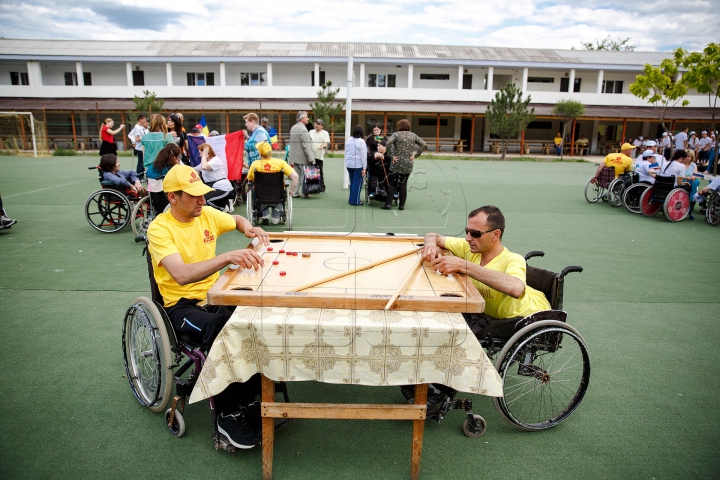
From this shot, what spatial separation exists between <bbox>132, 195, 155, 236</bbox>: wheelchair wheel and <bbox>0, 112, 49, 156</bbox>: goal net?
58.3ft

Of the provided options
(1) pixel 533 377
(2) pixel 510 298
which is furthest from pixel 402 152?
(1) pixel 533 377

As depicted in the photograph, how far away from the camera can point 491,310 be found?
2895 millimetres

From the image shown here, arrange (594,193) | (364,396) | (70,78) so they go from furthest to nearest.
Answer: (70,78) < (594,193) < (364,396)

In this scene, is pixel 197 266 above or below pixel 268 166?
below

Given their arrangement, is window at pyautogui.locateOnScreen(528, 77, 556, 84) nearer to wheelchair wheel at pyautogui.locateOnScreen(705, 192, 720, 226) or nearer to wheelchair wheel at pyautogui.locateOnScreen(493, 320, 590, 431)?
wheelchair wheel at pyautogui.locateOnScreen(705, 192, 720, 226)

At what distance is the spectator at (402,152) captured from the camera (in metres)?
8.89

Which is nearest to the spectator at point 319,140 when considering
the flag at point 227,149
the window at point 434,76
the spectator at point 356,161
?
the spectator at point 356,161

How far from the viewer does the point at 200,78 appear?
→ 31391 millimetres

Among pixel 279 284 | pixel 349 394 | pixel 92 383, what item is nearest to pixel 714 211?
pixel 349 394

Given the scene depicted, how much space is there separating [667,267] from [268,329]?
575 cm

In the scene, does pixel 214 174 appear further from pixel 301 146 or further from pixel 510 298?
pixel 510 298

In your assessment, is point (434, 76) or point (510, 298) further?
point (434, 76)

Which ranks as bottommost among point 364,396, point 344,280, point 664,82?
point 364,396

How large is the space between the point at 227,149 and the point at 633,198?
311 inches
